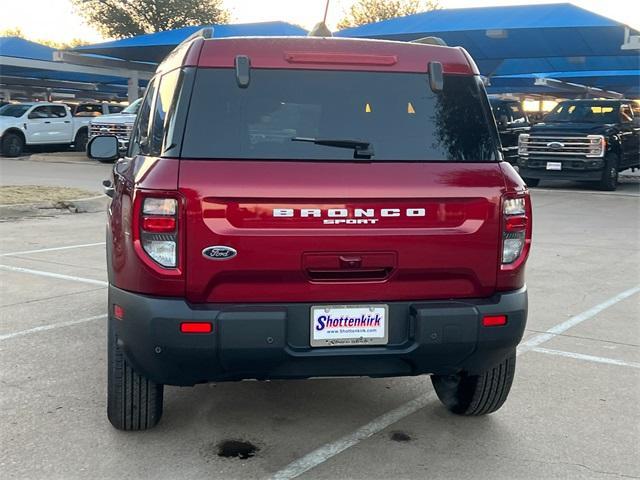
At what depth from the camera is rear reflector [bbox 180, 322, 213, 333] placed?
306 centimetres

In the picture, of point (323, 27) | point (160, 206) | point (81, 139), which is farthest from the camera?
point (81, 139)

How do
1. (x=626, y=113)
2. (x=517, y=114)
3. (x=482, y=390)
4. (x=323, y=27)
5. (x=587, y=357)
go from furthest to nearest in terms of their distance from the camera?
1. (x=517, y=114)
2. (x=626, y=113)
3. (x=587, y=357)
4. (x=323, y=27)
5. (x=482, y=390)

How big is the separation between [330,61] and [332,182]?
2.04 feet

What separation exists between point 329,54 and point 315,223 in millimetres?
822

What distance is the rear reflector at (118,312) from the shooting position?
327cm

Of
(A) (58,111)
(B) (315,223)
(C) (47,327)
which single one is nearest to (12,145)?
(A) (58,111)

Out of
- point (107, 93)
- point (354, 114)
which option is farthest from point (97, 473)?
point (107, 93)

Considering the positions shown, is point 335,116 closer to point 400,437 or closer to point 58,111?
point 400,437

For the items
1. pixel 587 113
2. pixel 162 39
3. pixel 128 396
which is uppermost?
pixel 162 39

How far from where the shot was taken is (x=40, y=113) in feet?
85.5

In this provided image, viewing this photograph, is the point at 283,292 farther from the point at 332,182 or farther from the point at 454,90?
the point at 454,90

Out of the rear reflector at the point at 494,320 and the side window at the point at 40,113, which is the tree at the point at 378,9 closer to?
the side window at the point at 40,113

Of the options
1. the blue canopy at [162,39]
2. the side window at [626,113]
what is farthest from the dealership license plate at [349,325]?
the blue canopy at [162,39]

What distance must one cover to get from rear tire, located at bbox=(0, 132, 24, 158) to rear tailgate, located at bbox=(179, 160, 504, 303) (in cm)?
2460
